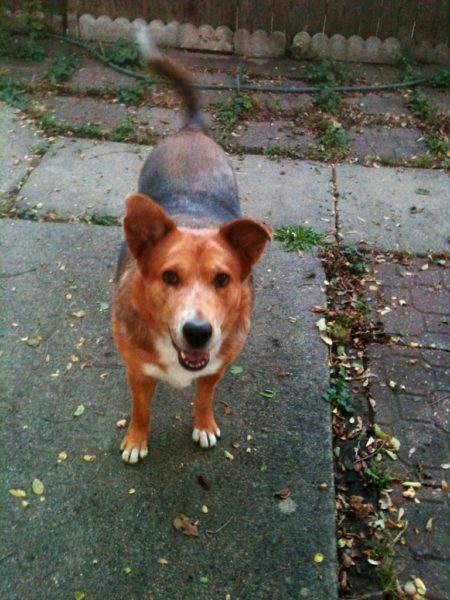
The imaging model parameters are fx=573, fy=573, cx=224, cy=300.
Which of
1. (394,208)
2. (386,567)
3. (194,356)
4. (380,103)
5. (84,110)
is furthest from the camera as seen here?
(380,103)

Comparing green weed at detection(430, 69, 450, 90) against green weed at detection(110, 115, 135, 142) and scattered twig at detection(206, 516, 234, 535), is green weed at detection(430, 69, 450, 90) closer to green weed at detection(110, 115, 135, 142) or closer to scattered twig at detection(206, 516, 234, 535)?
green weed at detection(110, 115, 135, 142)

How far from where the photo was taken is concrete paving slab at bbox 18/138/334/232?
15.6ft

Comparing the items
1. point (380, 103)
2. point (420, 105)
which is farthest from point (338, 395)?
point (380, 103)

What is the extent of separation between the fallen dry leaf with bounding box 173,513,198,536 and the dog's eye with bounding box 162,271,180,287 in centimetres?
117

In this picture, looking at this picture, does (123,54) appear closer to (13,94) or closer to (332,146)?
(13,94)

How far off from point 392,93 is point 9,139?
4265mm

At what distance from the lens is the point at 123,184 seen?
16.5 ft

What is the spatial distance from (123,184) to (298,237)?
1.64m

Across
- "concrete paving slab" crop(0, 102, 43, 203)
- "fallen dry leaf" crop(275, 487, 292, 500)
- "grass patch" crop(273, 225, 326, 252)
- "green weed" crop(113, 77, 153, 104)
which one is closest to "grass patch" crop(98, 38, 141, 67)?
"green weed" crop(113, 77, 153, 104)

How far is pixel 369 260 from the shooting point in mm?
4398

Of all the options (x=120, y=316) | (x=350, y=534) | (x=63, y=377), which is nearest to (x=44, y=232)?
(x=63, y=377)

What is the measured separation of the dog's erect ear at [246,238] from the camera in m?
2.48

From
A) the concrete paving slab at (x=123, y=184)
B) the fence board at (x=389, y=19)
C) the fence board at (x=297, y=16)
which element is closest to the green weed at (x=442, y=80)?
the fence board at (x=389, y=19)

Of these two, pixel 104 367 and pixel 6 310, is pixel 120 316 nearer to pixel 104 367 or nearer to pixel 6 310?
pixel 104 367
